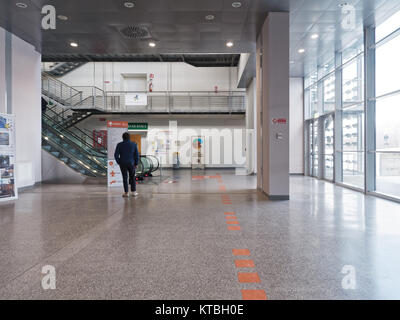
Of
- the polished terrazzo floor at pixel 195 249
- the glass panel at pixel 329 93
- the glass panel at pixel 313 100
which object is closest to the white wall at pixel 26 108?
the polished terrazzo floor at pixel 195 249

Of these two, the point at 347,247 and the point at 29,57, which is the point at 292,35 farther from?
the point at 29,57

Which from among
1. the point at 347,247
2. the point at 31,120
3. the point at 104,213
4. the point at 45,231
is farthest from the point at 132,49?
the point at 347,247

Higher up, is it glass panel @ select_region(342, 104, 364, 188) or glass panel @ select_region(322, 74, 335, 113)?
glass panel @ select_region(322, 74, 335, 113)

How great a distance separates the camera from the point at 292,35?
823 cm

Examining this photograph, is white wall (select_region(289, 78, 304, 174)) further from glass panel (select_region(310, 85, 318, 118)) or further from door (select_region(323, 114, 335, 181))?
door (select_region(323, 114, 335, 181))

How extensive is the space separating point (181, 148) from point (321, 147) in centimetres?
928

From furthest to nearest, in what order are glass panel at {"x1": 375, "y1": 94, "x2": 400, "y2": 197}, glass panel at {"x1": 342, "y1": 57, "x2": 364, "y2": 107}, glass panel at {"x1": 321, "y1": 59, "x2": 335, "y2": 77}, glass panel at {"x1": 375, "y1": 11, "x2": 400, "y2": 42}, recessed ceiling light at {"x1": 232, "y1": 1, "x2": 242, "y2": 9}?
glass panel at {"x1": 321, "y1": 59, "x2": 335, "y2": 77} → glass panel at {"x1": 342, "y1": 57, "x2": 364, "y2": 107} → glass panel at {"x1": 375, "y1": 94, "x2": 400, "y2": 197} → glass panel at {"x1": 375, "y1": 11, "x2": 400, "y2": 42} → recessed ceiling light at {"x1": 232, "y1": 1, "x2": 242, "y2": 9}

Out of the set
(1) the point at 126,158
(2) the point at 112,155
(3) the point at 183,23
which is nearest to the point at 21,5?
(3) the point at 183,23

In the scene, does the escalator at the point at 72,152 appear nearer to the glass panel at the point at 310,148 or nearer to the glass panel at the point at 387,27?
the glass panel at the point at 310,148

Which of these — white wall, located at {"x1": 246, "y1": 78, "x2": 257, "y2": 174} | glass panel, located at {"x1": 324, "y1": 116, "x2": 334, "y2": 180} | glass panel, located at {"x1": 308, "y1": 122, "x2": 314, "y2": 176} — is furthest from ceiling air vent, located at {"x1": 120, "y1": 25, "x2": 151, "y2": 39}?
glass panel, located at {"x1": 308, "y1": 122, "x2": 314, "y2": 176}

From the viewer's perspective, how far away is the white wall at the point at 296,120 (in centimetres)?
1302

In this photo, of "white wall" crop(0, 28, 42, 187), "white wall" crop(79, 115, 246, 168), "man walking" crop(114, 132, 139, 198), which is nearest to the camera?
"man walking" crop(114, 132, 139, 198)

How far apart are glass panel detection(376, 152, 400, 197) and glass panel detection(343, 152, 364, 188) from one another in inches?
28.1

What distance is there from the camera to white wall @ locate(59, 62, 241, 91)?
18.4 meters
